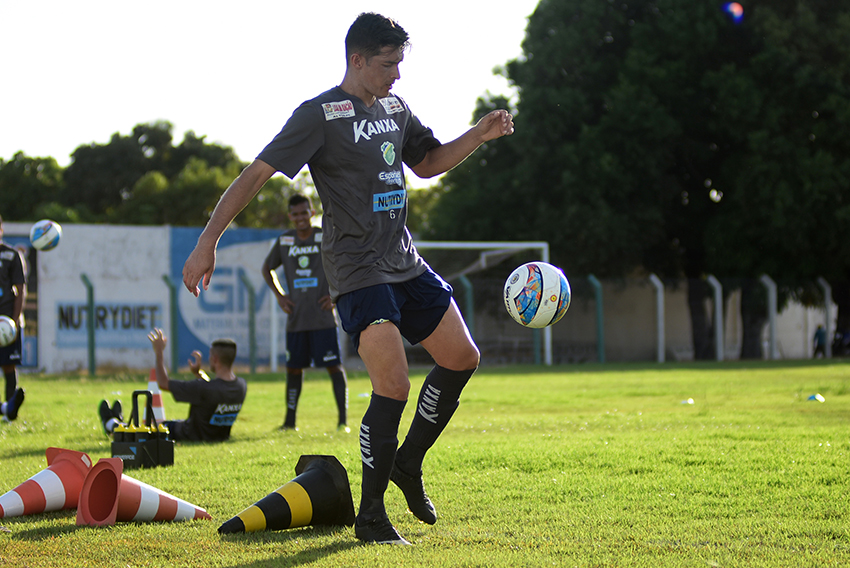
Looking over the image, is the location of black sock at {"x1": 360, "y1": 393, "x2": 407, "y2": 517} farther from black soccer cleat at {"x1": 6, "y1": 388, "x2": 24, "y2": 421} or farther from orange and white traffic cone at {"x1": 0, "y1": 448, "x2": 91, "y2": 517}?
black soccer cleat at {"x1": 6, "y1": 388, "x2": 24, "y2": 421}

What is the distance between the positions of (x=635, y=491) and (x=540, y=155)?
2553 centimetres

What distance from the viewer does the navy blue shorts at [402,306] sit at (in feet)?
13.3

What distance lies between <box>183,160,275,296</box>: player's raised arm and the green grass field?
1.14m

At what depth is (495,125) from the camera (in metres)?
4.53

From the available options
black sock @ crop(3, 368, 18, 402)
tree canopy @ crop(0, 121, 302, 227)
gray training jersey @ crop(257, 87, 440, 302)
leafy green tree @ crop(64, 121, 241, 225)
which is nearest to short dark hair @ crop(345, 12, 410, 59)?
gray training jersey @ crop(257, 87, 440, 302)

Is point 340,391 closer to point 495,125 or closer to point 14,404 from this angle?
point 14,404

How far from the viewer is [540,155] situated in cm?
2973

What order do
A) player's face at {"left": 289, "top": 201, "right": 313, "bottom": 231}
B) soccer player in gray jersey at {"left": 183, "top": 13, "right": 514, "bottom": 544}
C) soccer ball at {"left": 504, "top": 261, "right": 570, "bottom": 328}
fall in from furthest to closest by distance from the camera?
player's face at {"left": 289, "top": 201, "right": 313, "bottom": 231}, soccer ball at {"left": 504, "top": 261, "right": 570, "bottom": 328}, soccer player in gray jersey at {"left": 183, "top": 13, "right": 514, "bottom": 544}

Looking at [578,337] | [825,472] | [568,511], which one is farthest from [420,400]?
[578,337]

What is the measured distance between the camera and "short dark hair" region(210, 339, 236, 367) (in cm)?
809

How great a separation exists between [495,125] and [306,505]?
206cm

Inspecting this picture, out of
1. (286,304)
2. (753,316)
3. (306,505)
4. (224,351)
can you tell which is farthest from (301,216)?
(753,316)

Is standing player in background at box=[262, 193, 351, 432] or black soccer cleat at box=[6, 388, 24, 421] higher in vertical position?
standing player in background at box=[262, 193, 351, 432]

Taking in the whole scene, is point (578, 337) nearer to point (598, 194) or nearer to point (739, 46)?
point (598, 194)
